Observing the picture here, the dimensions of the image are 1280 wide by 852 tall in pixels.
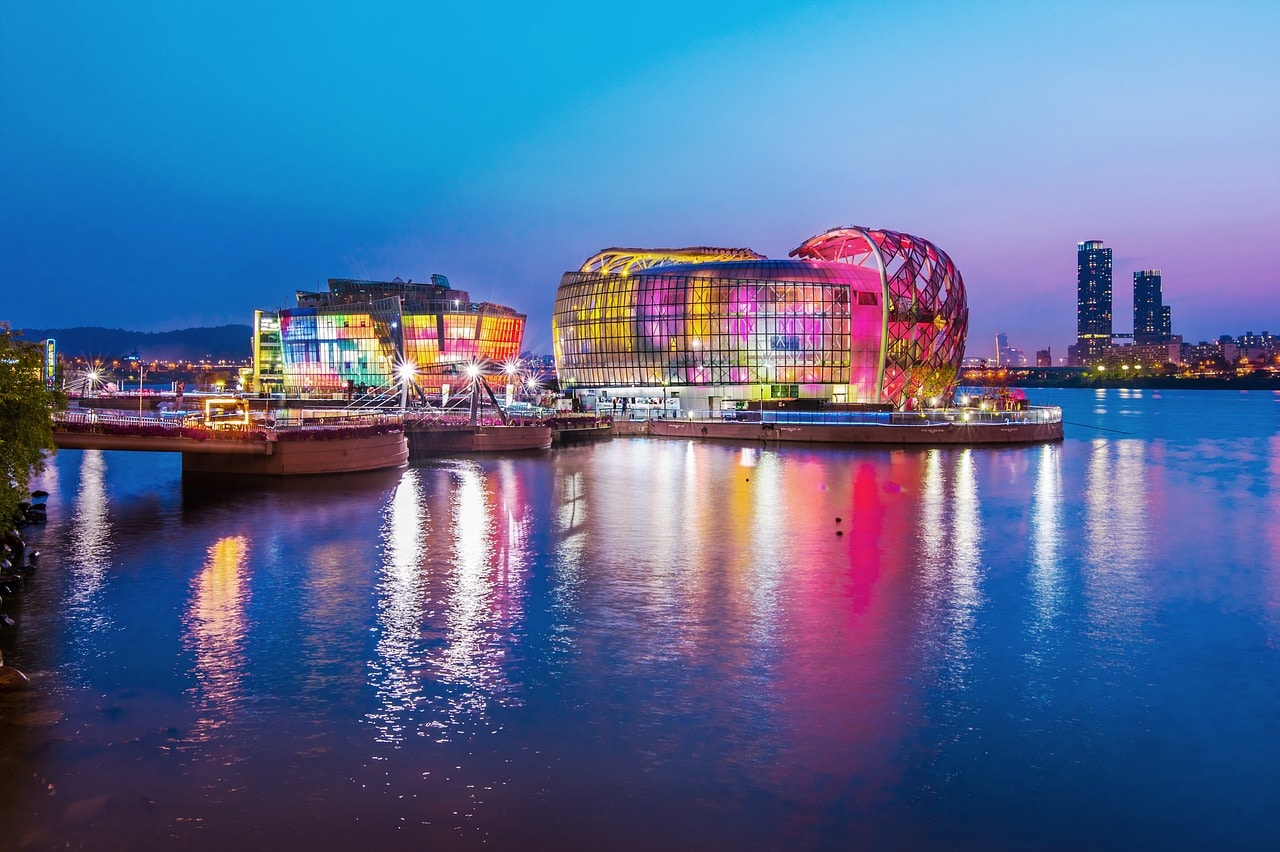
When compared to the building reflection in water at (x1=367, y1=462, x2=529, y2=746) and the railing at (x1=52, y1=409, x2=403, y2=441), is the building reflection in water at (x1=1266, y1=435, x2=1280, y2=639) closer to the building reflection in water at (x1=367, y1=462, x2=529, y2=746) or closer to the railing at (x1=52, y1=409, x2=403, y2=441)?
the building reflection in water at (x1=367, y1=462, x2=529, y2=746)

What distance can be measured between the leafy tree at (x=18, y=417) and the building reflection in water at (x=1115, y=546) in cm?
2472

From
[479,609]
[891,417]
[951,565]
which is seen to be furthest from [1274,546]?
[891,417]

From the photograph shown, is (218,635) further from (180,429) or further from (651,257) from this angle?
(651,257)

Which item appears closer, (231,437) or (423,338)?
(231,437)

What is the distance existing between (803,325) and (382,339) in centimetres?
5902

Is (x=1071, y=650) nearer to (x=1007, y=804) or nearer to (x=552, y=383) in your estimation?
(x=1007, y=804)

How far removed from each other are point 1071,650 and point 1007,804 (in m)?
7.94

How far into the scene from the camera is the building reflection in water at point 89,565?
19266mm

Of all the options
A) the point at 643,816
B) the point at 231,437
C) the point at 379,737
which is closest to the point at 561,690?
the point at 379,737

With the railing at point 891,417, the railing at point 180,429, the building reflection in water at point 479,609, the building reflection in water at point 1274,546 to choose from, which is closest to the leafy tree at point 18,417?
the building reflection in water at point 479,609

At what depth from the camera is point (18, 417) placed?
75.3ft

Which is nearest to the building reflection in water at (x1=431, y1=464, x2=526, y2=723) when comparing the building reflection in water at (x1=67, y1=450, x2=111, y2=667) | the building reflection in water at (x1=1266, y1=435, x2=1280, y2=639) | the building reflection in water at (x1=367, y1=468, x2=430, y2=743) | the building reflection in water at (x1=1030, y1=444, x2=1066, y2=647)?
the building reflection in water at (x1=367, y1=468, x2=430, y2=743)

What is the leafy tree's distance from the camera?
2238 cm

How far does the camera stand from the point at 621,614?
2158cm
